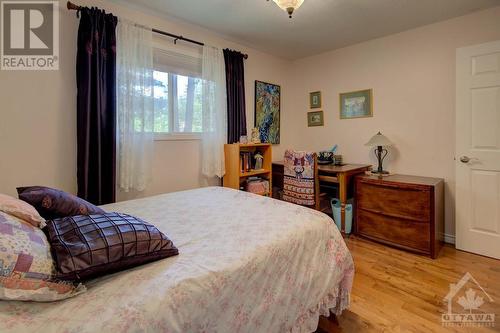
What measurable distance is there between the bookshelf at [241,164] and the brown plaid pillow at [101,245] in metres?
1.96

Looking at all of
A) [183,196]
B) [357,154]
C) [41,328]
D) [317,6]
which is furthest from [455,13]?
[41,328]

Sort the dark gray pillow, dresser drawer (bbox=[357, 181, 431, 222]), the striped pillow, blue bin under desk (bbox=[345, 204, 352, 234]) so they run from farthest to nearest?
1. blue bin under desk (bbox=[345, 204, 352, 234])
2. dresser drawer (bbox=[357, 181, 431, 222])
3. the dark gray pillow
4. the striped pillow

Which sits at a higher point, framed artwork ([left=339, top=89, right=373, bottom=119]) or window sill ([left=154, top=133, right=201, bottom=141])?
framed artwork ([left=339, top=89, right=373, bottom=119])

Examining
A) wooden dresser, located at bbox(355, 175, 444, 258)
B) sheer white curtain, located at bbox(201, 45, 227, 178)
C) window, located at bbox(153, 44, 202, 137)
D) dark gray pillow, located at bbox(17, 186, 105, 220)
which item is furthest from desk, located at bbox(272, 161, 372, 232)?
dark gray pillow, located at bbox(17, 186, 105, 220)

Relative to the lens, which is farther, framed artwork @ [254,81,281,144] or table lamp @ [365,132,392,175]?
framed artwork @ [254,81,281,144]

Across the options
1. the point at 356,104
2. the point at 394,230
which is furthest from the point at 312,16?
the point at 394,230

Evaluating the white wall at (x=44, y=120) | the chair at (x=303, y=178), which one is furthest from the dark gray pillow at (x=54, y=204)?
the chair at (x=303, y=178)

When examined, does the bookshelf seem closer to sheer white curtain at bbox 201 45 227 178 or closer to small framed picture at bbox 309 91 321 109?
sheer white curtain at bbox 201 45 227 178

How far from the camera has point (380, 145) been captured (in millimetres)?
3160

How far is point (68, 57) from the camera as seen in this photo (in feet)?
7.07

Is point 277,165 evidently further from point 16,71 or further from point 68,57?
point 16,71

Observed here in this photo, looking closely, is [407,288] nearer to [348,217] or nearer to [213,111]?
[348,217]

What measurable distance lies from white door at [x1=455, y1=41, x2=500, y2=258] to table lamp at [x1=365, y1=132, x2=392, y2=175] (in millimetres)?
676

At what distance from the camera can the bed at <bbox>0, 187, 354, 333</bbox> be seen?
2.57 feet
